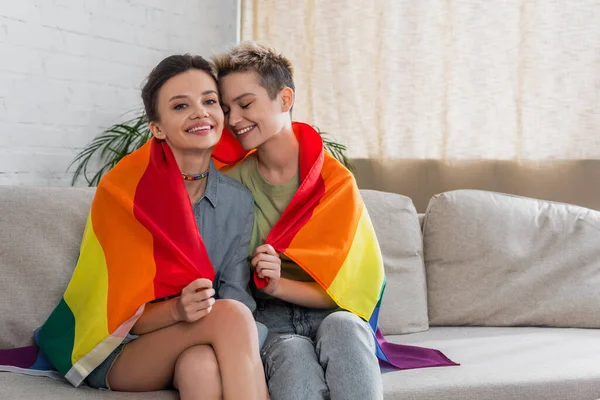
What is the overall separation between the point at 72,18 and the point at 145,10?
0.41 metres

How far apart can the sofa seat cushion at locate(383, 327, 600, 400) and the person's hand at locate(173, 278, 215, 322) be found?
→ 51 cm

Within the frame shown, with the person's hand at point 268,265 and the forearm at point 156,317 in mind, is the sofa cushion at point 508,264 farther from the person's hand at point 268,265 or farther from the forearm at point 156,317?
the forearm at point 156,317

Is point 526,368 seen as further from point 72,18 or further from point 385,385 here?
point 72,18

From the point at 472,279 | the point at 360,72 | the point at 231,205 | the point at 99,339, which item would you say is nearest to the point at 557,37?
the point at 360,72

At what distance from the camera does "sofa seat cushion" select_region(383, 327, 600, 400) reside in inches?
70.8

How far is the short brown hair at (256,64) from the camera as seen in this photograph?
1.91 m

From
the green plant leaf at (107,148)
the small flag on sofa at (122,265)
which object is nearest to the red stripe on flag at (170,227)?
the small flag on sofa at (122,265)

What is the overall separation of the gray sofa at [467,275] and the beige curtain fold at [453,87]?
62cm

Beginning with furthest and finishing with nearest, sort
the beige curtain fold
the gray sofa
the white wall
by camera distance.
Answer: the beige curtain fold
the white wall
the gray sofa

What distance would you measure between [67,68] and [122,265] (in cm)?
143

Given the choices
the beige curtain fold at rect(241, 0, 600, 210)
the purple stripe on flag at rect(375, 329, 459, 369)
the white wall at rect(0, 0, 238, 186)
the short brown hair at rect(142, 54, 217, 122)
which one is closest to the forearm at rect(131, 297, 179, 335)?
the short brown hair at rect(142, 54, 217, 122)

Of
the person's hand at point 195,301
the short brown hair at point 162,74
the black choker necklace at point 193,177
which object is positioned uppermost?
the short brown hair at point 162,74

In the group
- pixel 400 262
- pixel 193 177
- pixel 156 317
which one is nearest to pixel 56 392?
pixel 156 317

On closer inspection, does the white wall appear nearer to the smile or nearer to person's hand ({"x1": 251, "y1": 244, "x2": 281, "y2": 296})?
the smile
